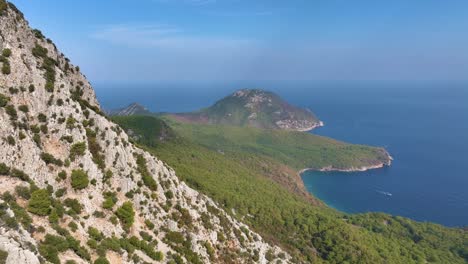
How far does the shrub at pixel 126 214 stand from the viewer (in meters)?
33.6

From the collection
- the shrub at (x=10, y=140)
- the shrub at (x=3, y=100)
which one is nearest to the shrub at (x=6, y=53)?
the shrub at (x=3, y=100)

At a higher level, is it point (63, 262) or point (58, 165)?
point (58, 165)

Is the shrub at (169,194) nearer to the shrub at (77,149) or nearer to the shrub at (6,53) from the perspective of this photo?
the shrub at (77,149)

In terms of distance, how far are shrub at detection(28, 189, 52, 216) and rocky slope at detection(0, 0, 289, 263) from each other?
0.23ft

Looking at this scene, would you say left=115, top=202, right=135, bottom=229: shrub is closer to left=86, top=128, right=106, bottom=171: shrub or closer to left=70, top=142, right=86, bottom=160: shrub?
left=86, top=128, right=106, bottom=171: shrub

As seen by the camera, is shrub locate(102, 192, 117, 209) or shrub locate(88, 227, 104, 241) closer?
shrub locate(88, 227, 104, 241)

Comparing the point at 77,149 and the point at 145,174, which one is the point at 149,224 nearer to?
the point at 145,174

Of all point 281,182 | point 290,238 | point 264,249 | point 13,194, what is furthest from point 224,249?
point 281,182

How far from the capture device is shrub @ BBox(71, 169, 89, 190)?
31094mm

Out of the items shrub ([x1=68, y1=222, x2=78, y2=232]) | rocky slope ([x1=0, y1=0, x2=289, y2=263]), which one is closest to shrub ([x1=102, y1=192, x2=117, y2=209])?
rocky slope ([x1=0, y1=0, x2=289, y2=263])

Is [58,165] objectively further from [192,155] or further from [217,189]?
[192,155]

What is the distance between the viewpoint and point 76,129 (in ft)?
111

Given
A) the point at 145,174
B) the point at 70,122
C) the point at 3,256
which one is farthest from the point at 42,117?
the point at 3,256

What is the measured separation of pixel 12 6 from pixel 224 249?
138 ft
